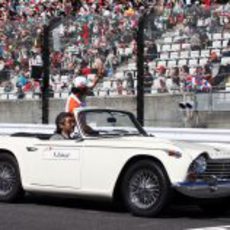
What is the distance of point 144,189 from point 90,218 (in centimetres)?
71

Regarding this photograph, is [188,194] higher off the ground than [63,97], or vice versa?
[63,97]

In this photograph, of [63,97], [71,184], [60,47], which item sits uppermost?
[60,47]

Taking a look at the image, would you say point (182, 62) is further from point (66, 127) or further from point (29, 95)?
point (66, 127)

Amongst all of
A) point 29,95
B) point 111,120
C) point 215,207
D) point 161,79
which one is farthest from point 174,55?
point 215,207

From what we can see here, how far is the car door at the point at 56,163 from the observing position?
8.87m

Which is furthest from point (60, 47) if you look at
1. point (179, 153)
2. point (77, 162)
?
point (179, 153)

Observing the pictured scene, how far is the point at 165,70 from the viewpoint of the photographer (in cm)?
1336

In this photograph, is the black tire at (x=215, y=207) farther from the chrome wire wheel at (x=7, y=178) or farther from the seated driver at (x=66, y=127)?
the chrome wire wheel at (x=7, y=178)

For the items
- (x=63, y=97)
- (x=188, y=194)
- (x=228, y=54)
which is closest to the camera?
(x=188, y=194)

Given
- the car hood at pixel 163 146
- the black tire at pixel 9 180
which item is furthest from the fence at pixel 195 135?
the black tire at pixel 9 180

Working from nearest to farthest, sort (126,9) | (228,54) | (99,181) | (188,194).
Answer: (188,194), (99,181), (228,54), (126,9)

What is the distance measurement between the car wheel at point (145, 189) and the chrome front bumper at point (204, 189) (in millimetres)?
181

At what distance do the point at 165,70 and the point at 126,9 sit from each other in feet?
9.98

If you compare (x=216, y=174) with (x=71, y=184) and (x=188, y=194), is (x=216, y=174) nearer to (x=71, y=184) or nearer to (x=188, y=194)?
(x=188, y=194)
